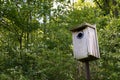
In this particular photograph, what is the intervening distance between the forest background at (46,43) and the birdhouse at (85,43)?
1.15 metres

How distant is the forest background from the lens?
5.42 m

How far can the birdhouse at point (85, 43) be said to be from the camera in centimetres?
403

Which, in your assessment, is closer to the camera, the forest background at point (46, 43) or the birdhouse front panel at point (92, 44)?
the birdhouse front panel at point (92, 44)

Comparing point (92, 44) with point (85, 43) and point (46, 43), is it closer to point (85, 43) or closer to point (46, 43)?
point (85, 43)

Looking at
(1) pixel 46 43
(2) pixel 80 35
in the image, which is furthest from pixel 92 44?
(1) pixel 46 43

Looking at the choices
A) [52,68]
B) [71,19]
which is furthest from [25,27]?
[52,68]

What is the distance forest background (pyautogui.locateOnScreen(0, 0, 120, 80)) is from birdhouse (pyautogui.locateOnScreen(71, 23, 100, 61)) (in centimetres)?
115

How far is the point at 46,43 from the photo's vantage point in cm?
605

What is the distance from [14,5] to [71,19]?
1.34 meters

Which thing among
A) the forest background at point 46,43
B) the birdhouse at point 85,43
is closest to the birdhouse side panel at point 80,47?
the birdhouse at point 85,43

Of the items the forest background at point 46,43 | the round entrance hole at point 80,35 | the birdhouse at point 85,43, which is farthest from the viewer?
the forest background at point 46,43

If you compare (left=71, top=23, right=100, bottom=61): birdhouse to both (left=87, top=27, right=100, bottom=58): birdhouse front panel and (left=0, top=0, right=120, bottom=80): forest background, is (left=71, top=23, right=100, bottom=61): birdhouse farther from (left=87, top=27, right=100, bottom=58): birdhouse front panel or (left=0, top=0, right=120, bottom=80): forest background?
(left=0, top=0, right=120, bottom=80): forest background

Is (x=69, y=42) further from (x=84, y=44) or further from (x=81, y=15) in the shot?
(x=84, y=44)

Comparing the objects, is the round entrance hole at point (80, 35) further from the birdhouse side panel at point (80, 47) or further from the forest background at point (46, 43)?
the forest background at point (46, 43)
